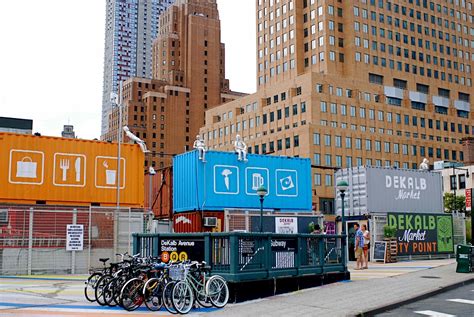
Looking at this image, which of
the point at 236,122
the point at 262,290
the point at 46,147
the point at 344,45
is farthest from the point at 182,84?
the point at 262,290

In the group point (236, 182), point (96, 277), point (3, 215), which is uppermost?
point (236, 182)

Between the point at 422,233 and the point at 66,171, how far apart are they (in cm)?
1828

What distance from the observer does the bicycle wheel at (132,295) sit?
527 inches

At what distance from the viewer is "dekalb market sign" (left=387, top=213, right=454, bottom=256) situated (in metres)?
30.4

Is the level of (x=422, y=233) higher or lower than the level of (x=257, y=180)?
lower

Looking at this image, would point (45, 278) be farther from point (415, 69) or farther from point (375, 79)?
point (415, 69)

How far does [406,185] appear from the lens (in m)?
32.7

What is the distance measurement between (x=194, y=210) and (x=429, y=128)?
86.4 metres

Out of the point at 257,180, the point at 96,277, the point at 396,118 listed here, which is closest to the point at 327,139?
the point at 396,118

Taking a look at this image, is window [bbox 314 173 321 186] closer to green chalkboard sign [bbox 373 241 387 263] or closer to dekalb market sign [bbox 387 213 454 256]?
dekalb market sign [bbox 387 213 454 256]

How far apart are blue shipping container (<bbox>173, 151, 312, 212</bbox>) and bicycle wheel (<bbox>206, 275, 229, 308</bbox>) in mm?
11871

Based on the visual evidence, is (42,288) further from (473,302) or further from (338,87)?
(338,87)

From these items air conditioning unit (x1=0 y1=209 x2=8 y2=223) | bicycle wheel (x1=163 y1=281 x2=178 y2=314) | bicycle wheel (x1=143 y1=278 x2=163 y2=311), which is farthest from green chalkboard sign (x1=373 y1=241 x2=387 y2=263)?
bicycle wheel (x1=163 y1=281 x2=178 y2=314)

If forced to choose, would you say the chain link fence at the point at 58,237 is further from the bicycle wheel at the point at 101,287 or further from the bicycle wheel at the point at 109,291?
the bicycle wheel at the point at 109,291
